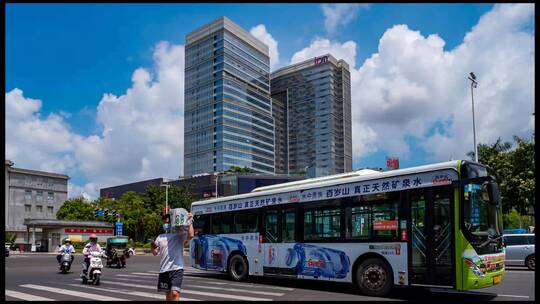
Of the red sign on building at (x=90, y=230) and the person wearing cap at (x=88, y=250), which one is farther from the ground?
the person wearing cap at (x=88, y=250)

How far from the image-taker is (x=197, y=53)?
158125 mm

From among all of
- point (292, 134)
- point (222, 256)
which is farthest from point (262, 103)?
point (222, 256)

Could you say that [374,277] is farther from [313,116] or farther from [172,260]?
[313,116]

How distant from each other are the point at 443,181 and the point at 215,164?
135710mm

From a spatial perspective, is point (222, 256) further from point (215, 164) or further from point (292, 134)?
point (292, 134)

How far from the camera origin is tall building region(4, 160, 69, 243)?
293 feet

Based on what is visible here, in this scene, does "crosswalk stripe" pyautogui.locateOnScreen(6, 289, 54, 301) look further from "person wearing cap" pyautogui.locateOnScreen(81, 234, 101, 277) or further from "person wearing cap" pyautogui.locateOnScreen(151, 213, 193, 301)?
"person wearing cap" pyautogui.locateOnScreen(151, 213, 193, 301)

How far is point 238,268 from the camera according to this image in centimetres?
1602

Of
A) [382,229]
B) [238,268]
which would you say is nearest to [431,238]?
[382,229]

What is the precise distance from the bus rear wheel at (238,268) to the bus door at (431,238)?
6.16 meters

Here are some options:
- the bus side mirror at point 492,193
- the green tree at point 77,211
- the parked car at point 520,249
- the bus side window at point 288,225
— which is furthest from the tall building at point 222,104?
the bus side mirror at point 492,193

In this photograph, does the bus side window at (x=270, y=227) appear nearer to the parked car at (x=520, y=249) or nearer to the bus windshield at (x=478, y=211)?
the bus windshield at (x=478, y=211)

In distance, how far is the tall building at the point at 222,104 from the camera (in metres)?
147

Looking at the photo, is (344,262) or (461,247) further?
(344,262)
